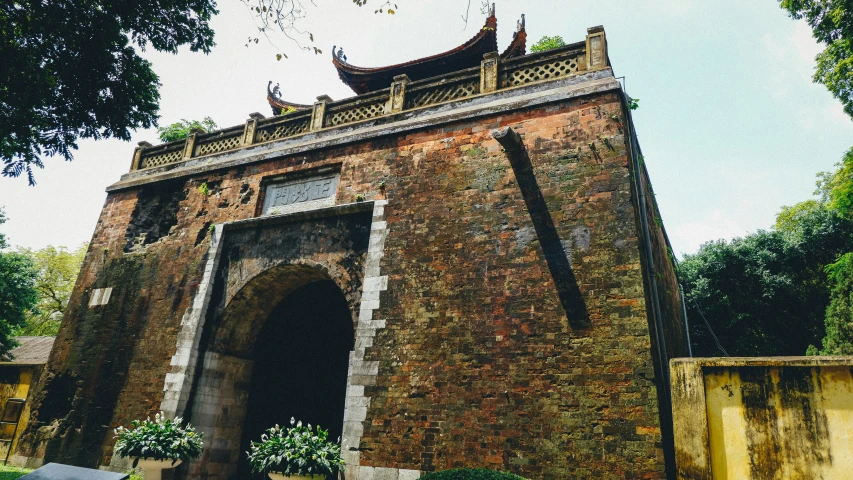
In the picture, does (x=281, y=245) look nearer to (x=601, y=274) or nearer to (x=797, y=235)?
(x=601, y=274)

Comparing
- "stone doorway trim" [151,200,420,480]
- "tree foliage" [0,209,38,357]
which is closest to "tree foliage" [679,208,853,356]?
"stone doorway trim" [151,200,420,480]

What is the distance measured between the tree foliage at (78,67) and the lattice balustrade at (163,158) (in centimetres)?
473

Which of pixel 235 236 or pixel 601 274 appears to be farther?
pixel 235 236

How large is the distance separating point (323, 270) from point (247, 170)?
3.39m

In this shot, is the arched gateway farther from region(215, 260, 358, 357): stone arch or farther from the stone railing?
the stone railing

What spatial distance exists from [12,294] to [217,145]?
30.4ft

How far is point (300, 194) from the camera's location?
991 cm

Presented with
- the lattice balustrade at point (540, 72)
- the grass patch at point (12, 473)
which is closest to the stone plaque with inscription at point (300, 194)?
the lattice balustrade at point (540, 72)

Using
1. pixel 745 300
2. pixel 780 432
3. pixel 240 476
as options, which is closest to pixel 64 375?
pixel 240 476

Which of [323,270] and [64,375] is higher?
[323,270]

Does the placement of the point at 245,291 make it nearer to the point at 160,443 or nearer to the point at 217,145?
the point at 160,443

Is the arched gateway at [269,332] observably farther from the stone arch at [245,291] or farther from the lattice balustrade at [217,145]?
the lattice balustrade at [217,145]

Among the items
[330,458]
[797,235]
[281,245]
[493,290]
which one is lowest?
[330,458]

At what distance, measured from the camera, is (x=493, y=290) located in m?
7.21
